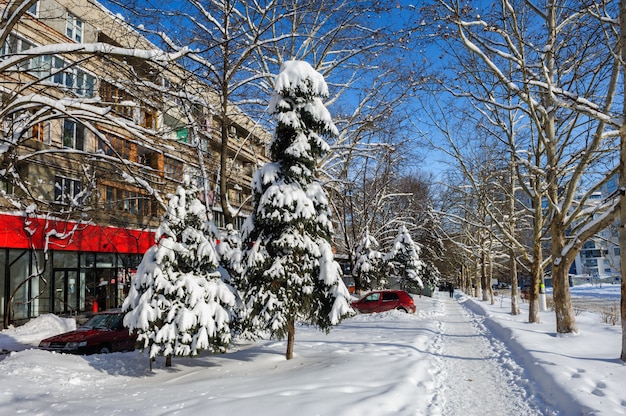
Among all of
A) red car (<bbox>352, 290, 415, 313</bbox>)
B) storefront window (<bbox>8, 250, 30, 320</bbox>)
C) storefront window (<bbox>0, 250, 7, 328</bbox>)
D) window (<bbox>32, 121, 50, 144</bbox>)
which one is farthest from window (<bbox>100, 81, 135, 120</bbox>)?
red car (<bbox>352, 290, 415, 313</bbox>)

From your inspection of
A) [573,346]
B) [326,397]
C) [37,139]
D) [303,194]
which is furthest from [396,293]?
[37,139]

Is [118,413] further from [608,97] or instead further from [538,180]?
[538,180]

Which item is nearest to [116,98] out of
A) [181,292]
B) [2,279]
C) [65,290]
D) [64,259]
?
[181,292]

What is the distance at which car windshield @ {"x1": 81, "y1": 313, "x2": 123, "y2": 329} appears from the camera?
13.5 metres

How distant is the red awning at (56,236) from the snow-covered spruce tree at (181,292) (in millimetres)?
6850

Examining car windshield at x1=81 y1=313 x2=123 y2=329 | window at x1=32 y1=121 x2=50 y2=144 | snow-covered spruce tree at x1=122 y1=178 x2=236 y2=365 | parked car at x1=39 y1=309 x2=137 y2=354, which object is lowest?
parked car at x1=39 y1=309 x2=137 y2=354

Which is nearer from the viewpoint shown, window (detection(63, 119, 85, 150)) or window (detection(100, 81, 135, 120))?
window (detection(100, 81, 135, 120))

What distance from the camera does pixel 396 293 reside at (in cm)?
2297

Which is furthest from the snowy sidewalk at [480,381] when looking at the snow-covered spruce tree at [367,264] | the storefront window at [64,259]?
the storefront window at [64,259]

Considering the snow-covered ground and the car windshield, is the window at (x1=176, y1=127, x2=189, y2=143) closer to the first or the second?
the snow-covered ground

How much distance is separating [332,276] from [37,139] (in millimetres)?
18297

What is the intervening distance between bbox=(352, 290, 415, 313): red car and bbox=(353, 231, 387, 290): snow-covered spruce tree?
23.7ft

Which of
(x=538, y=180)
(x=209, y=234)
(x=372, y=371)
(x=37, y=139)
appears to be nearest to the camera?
(x=372, y=371)

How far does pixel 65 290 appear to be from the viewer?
24.2 m
